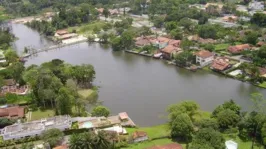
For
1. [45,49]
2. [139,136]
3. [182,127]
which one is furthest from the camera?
[45,49]

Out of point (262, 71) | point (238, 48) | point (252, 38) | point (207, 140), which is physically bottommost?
point (207, 140)

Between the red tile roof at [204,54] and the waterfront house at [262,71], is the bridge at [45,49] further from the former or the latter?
the waterfront house at [262,71]

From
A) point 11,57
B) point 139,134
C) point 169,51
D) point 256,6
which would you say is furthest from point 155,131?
point 256,6

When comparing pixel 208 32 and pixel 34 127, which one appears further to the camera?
pixel 208 32

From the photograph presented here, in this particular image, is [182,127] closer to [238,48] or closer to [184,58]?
[184,58]

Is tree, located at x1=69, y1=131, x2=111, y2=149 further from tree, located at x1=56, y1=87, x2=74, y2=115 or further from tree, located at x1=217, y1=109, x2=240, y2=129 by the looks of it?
tree, located at x1=217, y1=109, x2=240, y2=129

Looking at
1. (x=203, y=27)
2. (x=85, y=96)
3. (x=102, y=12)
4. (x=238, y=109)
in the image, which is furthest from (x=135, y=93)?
(x=102, y=12)

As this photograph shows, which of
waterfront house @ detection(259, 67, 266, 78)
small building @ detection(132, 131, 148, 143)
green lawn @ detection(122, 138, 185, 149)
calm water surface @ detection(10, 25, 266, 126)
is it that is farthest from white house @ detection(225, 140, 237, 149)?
waterfront house @ detection(259, 67, 266, 78)

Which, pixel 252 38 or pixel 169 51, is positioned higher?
pixel 252 38
